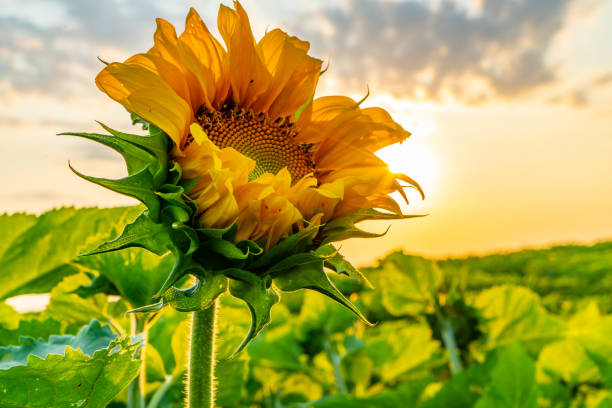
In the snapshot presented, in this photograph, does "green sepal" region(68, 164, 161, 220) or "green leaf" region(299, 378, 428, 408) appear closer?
"green sepal" region(68, 164, 161, 220)

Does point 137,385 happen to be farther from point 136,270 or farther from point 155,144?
point 155,144

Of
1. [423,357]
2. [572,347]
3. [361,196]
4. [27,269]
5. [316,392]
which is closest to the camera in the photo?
[361,196]

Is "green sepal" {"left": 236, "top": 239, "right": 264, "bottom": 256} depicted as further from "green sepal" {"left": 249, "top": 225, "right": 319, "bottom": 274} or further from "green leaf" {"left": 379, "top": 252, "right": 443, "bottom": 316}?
"green leaf" {"left": 379, "top": 252, "right": 443, "bottom": 316}

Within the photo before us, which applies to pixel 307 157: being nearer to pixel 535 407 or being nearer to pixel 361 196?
pixel 361 196

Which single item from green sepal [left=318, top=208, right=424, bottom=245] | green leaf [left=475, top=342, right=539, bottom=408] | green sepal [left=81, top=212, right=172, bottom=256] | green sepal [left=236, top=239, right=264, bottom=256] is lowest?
green leaf [left=475, top=342, right=539, bottom=408]

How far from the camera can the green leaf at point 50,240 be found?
40.4 inches

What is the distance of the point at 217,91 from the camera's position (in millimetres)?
820

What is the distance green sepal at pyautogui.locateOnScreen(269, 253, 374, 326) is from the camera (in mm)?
679

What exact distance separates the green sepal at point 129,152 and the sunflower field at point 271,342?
0.05 m

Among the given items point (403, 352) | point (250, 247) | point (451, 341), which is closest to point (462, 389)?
point (451, 341)

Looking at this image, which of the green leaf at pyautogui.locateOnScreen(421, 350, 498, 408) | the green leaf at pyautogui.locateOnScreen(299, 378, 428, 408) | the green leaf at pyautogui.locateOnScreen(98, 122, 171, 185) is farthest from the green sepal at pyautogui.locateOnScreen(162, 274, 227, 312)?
the green leaf at pyautogui.locateOnScreen(421, 350, 498, 408)

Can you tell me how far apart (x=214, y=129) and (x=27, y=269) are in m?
0.47

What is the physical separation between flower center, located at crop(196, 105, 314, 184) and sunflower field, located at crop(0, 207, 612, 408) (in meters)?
0.17

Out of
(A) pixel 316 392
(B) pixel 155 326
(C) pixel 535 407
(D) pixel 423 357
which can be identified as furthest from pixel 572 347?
(B) pixel 155 326
